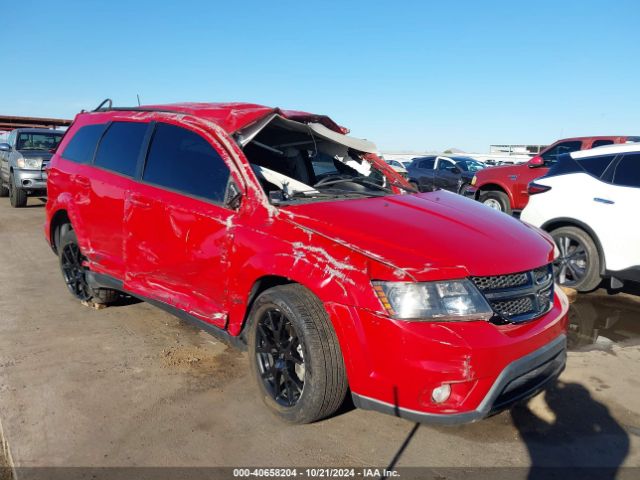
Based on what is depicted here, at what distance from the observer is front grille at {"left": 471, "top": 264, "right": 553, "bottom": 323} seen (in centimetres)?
253

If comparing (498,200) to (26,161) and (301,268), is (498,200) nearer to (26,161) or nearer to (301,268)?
(301,268)

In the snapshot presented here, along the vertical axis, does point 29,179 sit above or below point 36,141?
below

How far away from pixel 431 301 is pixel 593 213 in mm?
3846

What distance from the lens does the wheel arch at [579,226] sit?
5.30 m

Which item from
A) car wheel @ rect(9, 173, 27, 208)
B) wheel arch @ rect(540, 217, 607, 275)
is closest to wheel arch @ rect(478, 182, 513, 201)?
wheel arch @ rect(540, 217, 607, 275)

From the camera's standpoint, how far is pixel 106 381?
340 centimetres

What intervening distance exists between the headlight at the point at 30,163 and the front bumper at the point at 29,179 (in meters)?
0.11

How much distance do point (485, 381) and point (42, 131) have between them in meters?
12.6

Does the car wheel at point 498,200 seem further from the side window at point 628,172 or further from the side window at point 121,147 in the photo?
the side window at point 121,147

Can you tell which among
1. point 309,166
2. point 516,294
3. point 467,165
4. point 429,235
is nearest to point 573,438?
point 516,294

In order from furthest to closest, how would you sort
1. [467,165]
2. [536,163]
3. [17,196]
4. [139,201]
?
[467,165] → [17,196] → [536,163] → [139,201]

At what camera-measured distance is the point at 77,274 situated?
488cm

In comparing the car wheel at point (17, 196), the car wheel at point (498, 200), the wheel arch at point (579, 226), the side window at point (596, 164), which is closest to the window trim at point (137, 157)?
the wheel arch at point (579, 226)

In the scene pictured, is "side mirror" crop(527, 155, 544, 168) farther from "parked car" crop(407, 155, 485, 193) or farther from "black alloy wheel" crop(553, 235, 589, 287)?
"parked car" crop(407, 155, 485, 193)
